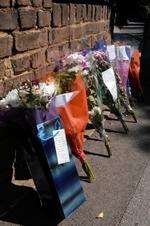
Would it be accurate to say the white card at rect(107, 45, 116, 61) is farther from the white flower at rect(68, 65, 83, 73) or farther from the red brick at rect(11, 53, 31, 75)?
the red brick at rect(11, 53, 31, 75)

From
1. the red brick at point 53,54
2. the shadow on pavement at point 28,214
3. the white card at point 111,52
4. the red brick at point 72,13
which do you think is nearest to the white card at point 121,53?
the white card at point 111,52

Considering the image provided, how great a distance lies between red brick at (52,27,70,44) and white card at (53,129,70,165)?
1.70m

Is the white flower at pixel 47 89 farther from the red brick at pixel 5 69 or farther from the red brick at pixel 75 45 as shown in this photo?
the red brick at pixel 75 45

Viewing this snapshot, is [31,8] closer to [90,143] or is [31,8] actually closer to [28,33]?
[28,33]

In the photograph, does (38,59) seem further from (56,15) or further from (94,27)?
(94,27)

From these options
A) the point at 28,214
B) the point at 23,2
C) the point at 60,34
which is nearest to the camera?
the point at 28,214

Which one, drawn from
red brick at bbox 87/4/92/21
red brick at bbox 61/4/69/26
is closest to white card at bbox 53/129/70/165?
red brick at bbox 61/4/69/26

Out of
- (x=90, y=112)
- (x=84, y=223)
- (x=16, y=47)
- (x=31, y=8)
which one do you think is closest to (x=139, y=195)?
(x=84, y=223)

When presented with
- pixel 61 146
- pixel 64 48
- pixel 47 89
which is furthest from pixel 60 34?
pixel 61 146

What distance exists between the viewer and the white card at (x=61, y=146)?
3713 mm

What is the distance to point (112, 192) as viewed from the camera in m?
4.28

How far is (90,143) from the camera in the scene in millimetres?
5543

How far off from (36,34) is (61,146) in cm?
140

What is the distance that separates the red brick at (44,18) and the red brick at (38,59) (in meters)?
0.28
